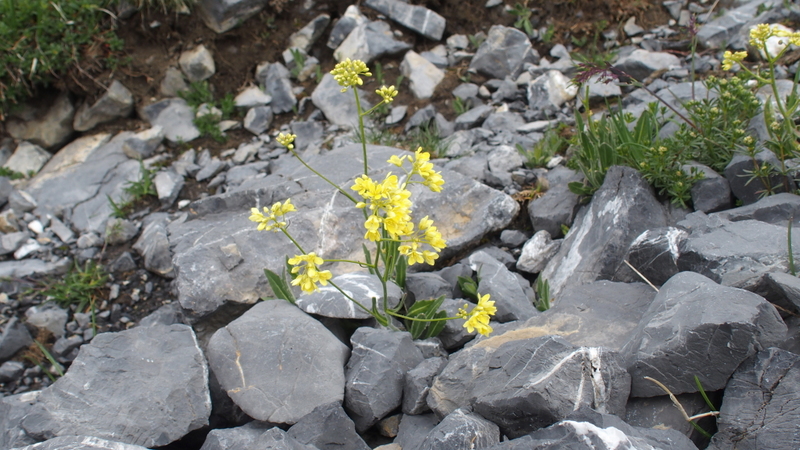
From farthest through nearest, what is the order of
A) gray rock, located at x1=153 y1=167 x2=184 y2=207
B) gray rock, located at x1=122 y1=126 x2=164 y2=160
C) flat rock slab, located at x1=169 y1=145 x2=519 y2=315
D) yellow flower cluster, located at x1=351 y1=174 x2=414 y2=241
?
gray rock, located at x1=122 y1=126 x2=164 y2=160, gray rock, located at x1=153 y1=167 x2=184 y2=207, flat rock slab, located at x1=169 y1=145 x2=519 y2=315, yellow flower cluster, located at x1=351 y1=174 x2=414 y2=241

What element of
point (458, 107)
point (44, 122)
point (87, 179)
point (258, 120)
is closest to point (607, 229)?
point (458, 107)

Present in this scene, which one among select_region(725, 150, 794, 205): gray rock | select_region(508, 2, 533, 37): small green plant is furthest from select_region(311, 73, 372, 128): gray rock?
select_region(725, 150, 794, 205): gray rock

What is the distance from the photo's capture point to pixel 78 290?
4.83 metres

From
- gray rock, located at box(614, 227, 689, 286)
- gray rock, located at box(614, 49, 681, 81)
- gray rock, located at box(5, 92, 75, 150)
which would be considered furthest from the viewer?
gray rock, located at box(5, 92, 75, 150)

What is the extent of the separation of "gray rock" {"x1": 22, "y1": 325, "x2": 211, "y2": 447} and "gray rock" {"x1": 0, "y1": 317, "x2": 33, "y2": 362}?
1595 millimetres

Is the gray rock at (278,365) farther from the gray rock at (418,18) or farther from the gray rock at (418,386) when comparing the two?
the gray rock at (418,18)

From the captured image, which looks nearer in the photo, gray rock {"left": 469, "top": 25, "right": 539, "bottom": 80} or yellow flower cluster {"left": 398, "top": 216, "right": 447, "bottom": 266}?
yellow flower cluster {"left": 398, "top": 216, "right": 447, "bottom": 266}

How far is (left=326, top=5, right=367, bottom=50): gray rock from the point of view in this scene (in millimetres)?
6505

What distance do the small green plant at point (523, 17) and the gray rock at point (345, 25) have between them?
5.51 ft

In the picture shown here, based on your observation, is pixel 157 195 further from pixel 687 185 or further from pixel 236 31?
pixel 687 185

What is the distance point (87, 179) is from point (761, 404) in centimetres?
609

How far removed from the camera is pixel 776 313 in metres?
2.43

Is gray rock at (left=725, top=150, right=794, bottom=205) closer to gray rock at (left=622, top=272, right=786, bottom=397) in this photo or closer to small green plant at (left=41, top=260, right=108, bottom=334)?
gray rock at (left=622, top=272, right=786, bottom=397)

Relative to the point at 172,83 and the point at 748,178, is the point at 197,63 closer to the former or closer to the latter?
the point at 172,83
